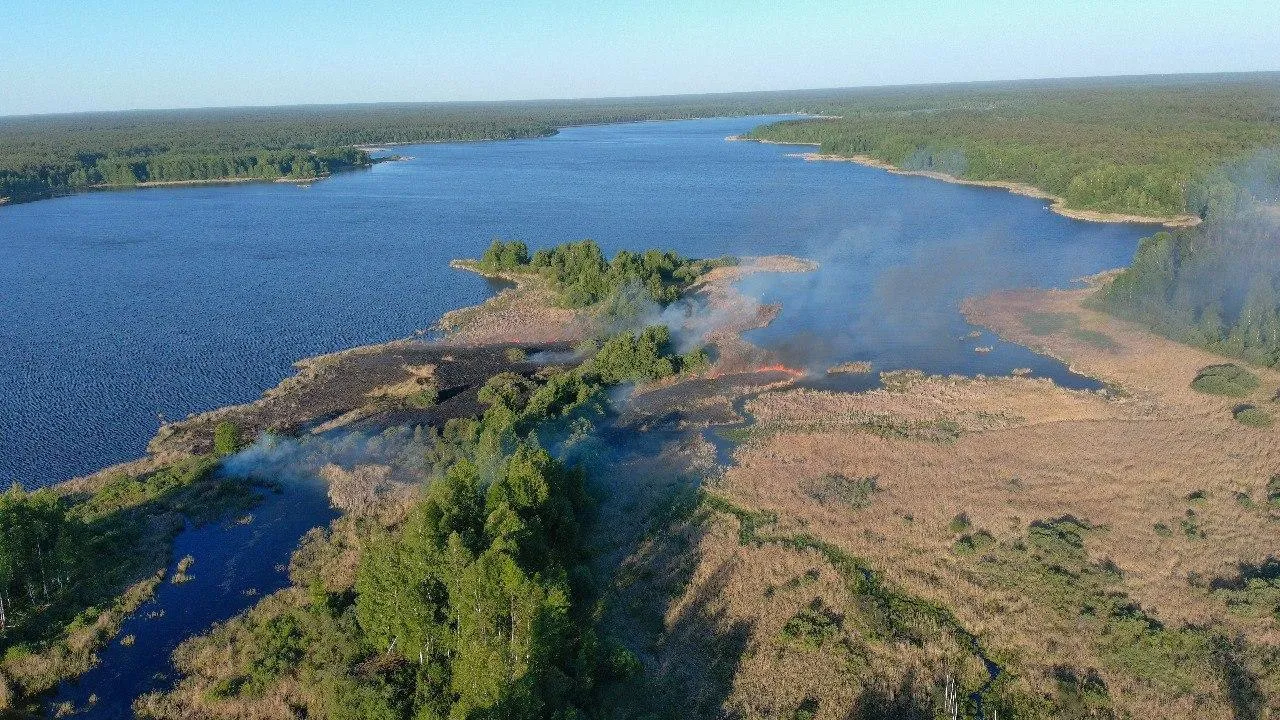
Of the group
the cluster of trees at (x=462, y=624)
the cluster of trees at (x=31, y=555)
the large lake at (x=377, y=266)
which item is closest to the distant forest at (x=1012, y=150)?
the large lake at (x=377, y=266)

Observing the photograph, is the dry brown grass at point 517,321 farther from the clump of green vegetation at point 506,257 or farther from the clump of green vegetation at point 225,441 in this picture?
the clump of green vegetation at point 225,441

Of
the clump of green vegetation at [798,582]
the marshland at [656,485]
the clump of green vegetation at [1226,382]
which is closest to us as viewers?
the marshland at [656,485]

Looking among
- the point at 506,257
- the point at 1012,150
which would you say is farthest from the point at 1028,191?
the point at 506,257

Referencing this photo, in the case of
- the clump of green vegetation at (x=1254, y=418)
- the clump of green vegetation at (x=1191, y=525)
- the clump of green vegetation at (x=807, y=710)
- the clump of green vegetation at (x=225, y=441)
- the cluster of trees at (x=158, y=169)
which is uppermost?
the cluster of trees at (x=158, y=169)

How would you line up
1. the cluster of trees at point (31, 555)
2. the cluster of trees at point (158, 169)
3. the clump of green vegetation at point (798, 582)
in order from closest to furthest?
1. the cluster of trees at point (31, 555)
2. the clump of green vegetation at point (798, 582)
3. the cluster of trees at point (158, 169)

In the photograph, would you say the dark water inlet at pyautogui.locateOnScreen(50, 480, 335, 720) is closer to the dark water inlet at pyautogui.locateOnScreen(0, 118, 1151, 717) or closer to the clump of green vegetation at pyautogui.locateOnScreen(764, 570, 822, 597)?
the dark water inlet at pyautogui.locateOnScreen(0, 118, 1151, 717)

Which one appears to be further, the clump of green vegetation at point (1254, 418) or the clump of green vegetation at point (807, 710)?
the clump of green vegetation at point (1254, 418)
